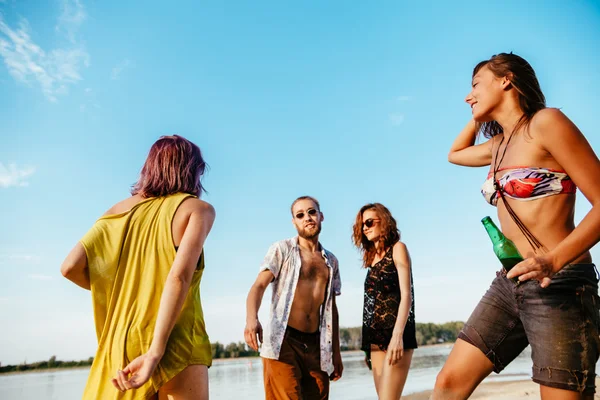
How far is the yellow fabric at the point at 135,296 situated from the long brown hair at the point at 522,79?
2.04 m

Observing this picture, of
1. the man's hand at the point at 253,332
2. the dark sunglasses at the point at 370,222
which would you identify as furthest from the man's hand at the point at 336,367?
the dark sunglasses at the point at 370,222

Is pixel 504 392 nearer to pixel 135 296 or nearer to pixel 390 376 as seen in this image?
pixel 390 376

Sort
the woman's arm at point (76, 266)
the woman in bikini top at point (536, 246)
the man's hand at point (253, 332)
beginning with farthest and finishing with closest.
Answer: the man's hand at point (253, 332) < the woman's arm at point (76, 266) < the woman in bikini top at point (536, 246)

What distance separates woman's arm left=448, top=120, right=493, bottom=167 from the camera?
11.1 feet

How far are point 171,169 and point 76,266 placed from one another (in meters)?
0.77

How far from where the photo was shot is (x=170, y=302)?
8.16 feet

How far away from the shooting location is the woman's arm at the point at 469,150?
3.38m

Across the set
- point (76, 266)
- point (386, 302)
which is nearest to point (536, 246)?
point (76, 266)

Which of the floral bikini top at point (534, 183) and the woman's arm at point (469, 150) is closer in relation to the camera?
the floral bikini top at point (534, 183)

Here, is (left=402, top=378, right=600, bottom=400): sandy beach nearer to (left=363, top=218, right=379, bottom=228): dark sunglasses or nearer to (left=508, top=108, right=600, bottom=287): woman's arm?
(left=363, top=218, right=379, bottom=228): dark sunglasses

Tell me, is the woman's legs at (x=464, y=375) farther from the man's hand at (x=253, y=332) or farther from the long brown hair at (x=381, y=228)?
the long brown hair at (x=381, y=228)

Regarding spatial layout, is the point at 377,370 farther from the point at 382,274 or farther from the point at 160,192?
the point at 160,192

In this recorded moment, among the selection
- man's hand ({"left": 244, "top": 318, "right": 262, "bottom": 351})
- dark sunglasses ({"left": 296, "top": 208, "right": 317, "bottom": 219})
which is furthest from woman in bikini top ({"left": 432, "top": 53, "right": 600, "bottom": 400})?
dark sunglasses ({"left": 296, "top": 208, "right": 317, "bottom": 219})

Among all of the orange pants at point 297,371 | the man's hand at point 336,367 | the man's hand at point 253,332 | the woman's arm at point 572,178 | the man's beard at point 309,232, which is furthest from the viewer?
the man's beard at point 309,232
